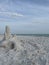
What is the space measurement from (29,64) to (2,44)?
12.8 ft

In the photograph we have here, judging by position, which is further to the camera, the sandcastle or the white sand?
the sandcastle

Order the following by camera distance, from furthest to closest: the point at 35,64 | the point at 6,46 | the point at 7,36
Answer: the point at 7,36 < the point at 6,46 < the point at 35,64

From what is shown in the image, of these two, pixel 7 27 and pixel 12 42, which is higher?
pixel 7 27

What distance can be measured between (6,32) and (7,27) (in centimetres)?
24

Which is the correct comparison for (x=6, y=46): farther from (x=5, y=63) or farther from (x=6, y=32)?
(x=5, y=63)

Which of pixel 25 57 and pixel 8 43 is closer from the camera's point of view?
pixel 25 57

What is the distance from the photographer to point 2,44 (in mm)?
7520

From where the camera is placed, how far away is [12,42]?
7496 millimetres

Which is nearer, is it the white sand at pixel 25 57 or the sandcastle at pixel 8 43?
the white sand at pixel 25 57

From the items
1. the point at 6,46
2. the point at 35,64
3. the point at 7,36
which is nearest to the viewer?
the point at 35,64

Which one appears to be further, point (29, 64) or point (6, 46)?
point (6, 46)

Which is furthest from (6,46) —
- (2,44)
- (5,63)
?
(5,63)

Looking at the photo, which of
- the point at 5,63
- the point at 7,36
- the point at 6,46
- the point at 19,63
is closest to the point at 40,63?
the point at 19,63

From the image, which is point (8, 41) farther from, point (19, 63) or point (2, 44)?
point (19, 63)
